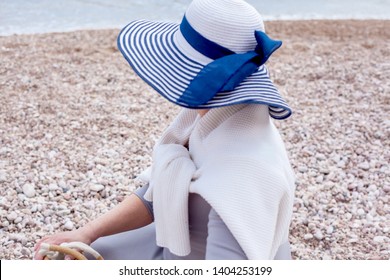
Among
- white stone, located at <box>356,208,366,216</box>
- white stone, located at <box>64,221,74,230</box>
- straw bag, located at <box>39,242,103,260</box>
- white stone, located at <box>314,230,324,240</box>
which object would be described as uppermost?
straw bag, located at <box>39,242,103,260</box>

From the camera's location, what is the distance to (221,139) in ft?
3.85

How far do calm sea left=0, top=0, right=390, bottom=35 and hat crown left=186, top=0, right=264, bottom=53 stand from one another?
206 inches

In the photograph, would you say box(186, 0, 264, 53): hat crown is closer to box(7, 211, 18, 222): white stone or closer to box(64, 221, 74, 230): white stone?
box(64, 221, 74, 230): white stone

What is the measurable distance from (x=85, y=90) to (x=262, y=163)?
2.80 meters

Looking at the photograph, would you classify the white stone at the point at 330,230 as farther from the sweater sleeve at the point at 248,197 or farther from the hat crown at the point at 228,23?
the hat crown at the point at 228,23

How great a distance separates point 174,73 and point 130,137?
6.55ft

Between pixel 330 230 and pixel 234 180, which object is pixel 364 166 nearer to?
pixel 330 230

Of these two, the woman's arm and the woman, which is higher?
the woman

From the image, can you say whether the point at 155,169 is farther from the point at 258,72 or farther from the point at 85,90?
the point at 85,90

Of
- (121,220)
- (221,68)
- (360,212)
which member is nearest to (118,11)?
(360,212)

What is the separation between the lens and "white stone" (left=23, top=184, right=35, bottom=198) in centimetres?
252

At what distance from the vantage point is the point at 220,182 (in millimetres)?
1132

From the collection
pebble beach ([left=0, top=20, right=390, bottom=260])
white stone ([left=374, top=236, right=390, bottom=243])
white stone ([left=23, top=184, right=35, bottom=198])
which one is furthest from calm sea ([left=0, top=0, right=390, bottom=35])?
white stone ([left=374, top=236, right=390, bottom=243])

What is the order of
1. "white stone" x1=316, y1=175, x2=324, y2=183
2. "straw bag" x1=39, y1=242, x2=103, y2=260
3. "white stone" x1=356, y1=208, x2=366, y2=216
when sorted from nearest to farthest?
1. "straw bag" x1=39, y1=242, x2=103, y2=260
2. "white stone" x1=356, y1=208, x2=366, y2=216
3. "white stone" x1=316, y1=175, x2=324, y2=183
